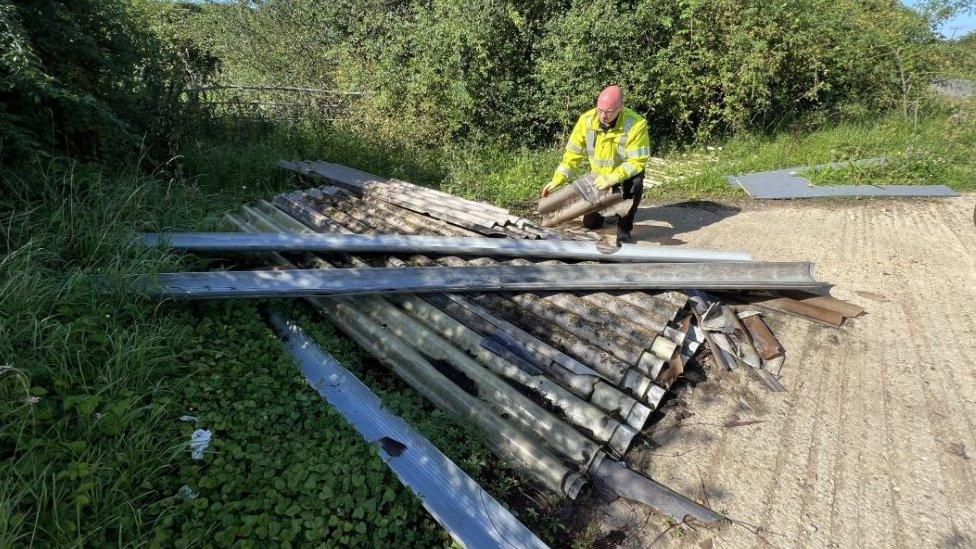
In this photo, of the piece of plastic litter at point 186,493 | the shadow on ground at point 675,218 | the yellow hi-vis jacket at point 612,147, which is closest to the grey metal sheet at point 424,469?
the piece of plastic litter at point 186,493

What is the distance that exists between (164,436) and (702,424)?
3302mm

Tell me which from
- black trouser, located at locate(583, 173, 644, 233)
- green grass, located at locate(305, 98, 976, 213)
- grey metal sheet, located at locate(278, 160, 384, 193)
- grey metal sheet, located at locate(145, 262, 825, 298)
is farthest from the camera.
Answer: green grass, located at locate(305, 98, 976, 213)

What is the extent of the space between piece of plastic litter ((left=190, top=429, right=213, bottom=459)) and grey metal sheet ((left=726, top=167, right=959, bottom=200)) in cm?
779

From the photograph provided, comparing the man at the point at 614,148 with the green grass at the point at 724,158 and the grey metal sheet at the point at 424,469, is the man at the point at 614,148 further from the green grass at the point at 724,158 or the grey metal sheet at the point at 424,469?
the grey metal sheet at the point at 424,469

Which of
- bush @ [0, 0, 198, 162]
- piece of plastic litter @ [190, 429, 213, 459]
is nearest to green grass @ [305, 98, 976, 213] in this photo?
bush @ [0, 0, 198, 162]

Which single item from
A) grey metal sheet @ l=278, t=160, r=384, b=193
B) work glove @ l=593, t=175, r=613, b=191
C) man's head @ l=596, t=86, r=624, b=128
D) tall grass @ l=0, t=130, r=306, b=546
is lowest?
tall grass @ l=0, t=130, r=306, b=546

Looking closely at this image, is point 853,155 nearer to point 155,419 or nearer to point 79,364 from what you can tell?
point 155,419

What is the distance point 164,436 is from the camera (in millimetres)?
2646

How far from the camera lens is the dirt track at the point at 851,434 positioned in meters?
2.62

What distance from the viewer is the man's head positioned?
4898 mm

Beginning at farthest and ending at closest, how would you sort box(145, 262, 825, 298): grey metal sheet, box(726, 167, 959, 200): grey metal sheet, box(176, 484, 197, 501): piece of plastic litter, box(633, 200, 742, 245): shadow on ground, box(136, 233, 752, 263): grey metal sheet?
1. box(726, 167, 959, 200): grey metal sheet
2. box(633, 200, 742, 245): shadow on ground
3. box(136, 233, 752, 263): grey metal sheet
4. box(145, 262, 825, 298): grey metal sheet
5. box(176, 484, 197, 501): piece of plastic litter

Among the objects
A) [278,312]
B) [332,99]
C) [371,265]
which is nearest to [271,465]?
[278,312]

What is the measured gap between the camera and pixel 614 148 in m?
5.30

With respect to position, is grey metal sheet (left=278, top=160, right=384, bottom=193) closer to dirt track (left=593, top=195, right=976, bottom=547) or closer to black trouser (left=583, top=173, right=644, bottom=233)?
black trouser (left=583, top=173, right=644, bottom=233)
